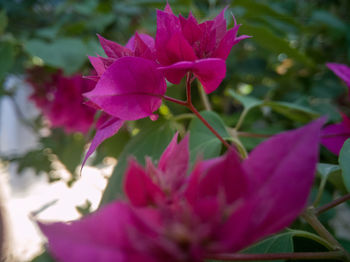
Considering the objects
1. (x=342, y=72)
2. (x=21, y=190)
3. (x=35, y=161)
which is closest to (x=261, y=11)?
(x=342, y=72)

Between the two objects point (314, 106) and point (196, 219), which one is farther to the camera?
point (314, 106)

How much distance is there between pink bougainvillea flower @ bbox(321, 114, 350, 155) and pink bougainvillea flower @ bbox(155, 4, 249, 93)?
11 centimetres

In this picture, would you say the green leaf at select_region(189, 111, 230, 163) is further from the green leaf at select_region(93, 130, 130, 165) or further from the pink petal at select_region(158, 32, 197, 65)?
the green leaf at select_region(93, 130, 130, 165)

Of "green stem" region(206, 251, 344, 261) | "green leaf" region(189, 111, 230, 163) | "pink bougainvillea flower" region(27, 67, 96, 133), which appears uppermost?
"green stem" region(206, 251, 344, 261)

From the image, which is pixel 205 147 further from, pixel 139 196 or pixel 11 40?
pixel 11 40

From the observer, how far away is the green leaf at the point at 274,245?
18 centimetres

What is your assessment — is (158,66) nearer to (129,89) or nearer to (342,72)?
(129,89)

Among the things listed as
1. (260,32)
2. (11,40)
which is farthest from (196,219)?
(11,40)

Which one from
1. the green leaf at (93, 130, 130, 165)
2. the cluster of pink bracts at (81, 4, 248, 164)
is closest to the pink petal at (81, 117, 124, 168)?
the cluster of pink bracts at (81, 4, 248, 164)

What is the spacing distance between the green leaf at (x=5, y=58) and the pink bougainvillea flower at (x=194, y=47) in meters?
0.34

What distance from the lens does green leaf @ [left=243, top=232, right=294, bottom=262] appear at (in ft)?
0.59

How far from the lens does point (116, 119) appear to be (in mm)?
186

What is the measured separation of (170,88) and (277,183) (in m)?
0.33

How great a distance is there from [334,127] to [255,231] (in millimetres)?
163
